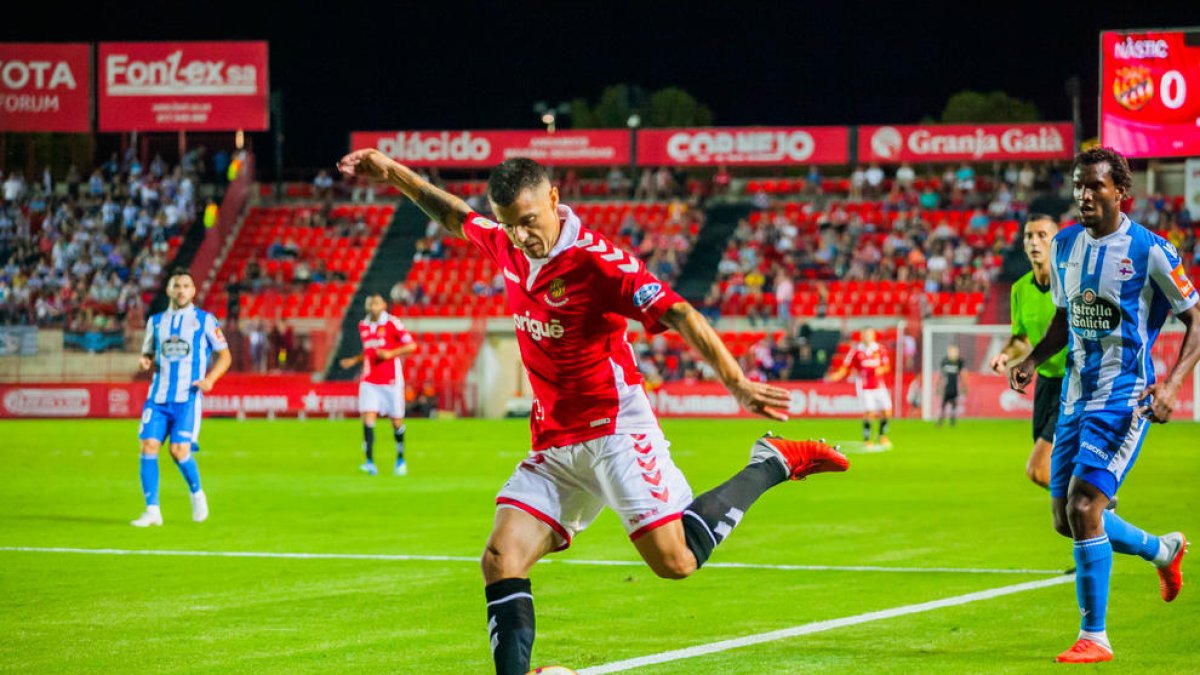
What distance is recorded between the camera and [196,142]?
2323 inches

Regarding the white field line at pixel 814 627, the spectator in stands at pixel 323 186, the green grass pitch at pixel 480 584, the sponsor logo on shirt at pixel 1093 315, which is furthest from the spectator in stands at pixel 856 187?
the sponsor logo on shirt at pixel 1093 315

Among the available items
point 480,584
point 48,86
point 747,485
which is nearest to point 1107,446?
point 747,485

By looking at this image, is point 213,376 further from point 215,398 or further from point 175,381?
point 215,398

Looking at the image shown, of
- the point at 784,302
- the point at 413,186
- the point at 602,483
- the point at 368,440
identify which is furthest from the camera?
the point at 784,302

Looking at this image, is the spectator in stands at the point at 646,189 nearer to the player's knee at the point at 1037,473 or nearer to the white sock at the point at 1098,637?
the player's knee at the point at 1037,473

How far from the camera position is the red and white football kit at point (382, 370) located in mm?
23797

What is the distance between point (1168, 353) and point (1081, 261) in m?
33.4

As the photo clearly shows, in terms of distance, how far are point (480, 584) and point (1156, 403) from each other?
4.94 m

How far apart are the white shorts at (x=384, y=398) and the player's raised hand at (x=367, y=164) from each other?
52.2 ft

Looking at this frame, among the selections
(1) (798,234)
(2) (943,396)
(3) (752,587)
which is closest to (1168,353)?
(2) (943,396)

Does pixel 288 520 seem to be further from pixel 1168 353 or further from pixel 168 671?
pixel 1168 353

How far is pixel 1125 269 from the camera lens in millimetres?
8305

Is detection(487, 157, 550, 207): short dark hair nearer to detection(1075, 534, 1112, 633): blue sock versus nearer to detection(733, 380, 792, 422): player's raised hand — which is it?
detection(733, 380, 792, 422): player's raised hand

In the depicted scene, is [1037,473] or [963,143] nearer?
[1037,473]
